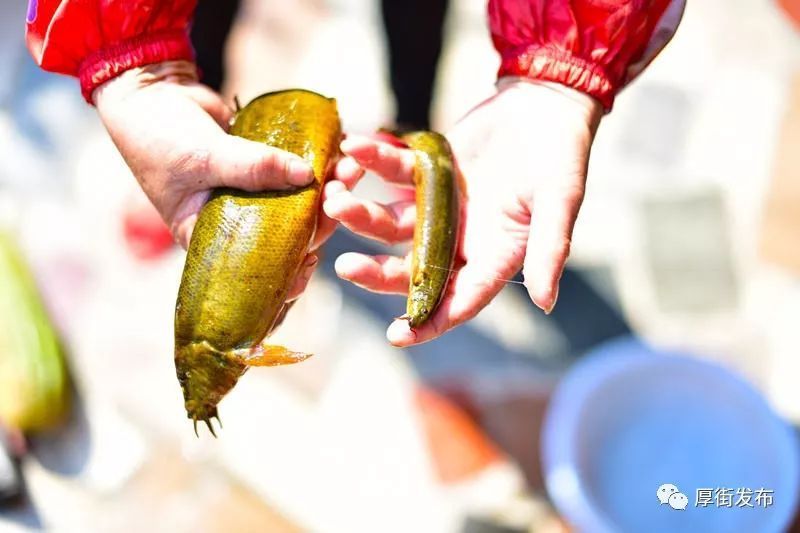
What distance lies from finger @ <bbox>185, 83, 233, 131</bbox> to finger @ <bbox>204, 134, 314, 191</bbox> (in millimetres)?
214

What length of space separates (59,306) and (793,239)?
3.03 meters

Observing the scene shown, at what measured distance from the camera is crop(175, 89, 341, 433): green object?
67.3 inches

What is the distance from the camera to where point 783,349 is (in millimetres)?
2988

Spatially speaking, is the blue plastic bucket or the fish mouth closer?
the fish mouth

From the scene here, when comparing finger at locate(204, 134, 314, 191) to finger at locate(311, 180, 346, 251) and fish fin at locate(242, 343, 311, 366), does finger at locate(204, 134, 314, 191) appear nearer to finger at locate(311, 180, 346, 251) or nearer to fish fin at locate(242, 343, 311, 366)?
finger at locate(311, 180, 346, 251)

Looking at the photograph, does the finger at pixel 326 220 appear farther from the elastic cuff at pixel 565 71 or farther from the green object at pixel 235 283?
the elastic cuff at pixel 565 71

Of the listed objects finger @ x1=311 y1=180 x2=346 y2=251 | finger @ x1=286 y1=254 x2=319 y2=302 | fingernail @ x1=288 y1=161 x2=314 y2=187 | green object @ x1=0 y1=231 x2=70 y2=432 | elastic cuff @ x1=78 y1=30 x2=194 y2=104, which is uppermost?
elastic cuff @ x1=78 y1=30 x2=194 y2=104

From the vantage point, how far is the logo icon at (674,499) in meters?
2.42

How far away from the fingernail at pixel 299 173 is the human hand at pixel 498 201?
0.24 ft

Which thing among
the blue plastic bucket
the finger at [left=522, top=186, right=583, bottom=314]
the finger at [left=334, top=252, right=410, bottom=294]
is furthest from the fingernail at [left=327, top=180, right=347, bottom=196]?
the blue plastic bucket

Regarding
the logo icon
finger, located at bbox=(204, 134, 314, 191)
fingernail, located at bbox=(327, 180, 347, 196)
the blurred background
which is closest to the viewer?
finger, located at bbox=(204, 134, 314, 191)

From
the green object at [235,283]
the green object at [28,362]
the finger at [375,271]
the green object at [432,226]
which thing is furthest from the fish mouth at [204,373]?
the green object at [28,362]

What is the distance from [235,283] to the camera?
1708 millimetres

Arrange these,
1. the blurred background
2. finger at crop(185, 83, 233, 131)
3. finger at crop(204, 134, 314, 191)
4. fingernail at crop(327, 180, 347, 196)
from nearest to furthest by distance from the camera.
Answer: finger at crop(204, 134, 314, 191)
fingernail at crop(327, 180, 347, 196)
finger at crop(185, 83, 233, 131)
the blurred background
